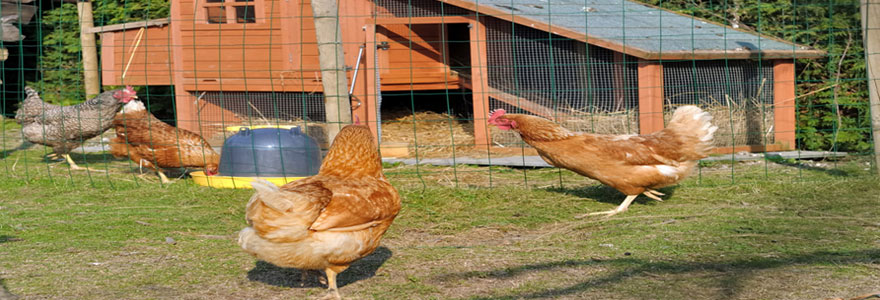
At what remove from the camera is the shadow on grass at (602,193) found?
6109mm

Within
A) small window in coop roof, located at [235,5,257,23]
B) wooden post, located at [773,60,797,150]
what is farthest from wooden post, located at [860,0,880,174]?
small window in coop roof, located at [235,5,257,23]

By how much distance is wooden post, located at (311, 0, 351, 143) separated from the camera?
6336 mm

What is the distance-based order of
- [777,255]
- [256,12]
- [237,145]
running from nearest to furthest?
[777,255]
[237,145]
[256,12]

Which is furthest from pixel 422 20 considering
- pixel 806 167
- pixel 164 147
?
pixel 806 167

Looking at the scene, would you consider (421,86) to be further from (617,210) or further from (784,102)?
(617,210)

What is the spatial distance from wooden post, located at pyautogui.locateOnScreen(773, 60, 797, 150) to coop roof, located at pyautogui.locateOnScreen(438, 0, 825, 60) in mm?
227

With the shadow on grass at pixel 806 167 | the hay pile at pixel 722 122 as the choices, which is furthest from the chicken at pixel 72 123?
the shadow on grass at pixel 806 167

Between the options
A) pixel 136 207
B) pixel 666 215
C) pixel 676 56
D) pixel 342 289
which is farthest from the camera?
pixel 676 56

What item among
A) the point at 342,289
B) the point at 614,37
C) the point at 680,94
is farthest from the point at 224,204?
the point at 680,94

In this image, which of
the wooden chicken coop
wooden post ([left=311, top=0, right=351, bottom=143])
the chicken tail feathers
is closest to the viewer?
the chicken tail feathers

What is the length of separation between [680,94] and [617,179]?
328 cm

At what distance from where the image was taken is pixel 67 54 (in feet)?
55.3

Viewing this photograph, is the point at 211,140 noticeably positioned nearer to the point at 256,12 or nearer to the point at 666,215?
the point at 256,12

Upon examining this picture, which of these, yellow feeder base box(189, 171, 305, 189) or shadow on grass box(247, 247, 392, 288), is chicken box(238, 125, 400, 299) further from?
yellow feeder base box(189, 171, 305, 189)
